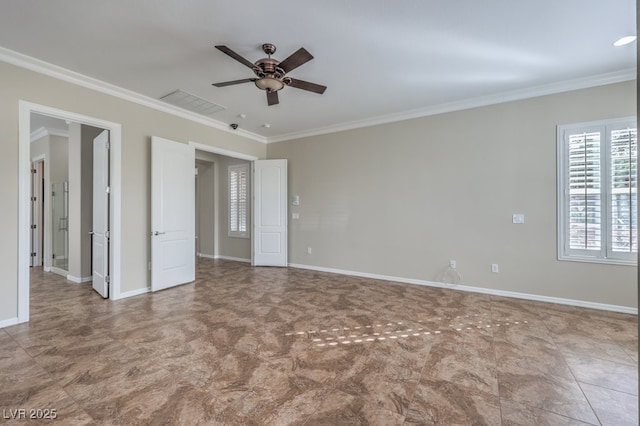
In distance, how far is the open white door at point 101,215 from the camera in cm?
389

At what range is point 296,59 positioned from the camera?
8.14 ft

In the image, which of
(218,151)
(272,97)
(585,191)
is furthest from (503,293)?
(218,151)

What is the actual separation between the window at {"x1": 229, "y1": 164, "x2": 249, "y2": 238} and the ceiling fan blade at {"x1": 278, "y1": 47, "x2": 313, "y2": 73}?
4.40 m

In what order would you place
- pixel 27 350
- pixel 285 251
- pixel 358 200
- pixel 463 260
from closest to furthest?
pixel 27 350, pixel 463 260, pixel 358 200, pixel 285 251

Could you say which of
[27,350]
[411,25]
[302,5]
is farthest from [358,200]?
[27,350]

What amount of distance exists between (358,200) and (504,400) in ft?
12.3

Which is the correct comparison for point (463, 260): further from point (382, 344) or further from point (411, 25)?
point (411, 25)

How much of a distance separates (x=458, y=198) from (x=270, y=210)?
357 centimetres

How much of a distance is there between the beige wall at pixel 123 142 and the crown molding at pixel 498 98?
2.39m

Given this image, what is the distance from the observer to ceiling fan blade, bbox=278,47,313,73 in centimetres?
238

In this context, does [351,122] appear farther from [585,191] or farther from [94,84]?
[94,84]

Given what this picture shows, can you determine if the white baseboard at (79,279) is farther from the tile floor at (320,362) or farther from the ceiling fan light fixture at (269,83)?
the ceiling fan light fixture at (269,83)

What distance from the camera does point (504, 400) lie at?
1889mm

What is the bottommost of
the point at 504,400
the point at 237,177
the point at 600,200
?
the point at 504,400
